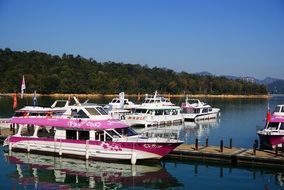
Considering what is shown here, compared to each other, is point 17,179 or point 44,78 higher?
point 44,78

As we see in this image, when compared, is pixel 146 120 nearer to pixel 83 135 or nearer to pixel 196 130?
pixel 196 130

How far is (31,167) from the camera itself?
34.3 metres

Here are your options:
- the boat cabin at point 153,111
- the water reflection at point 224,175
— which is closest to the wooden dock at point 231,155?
the water reflection at point 224,175

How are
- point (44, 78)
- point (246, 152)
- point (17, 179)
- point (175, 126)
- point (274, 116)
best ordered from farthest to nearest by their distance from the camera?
point (44, 78) → point (175, 126) → point (274, 116) → point (246, 152) → point (17, 179)

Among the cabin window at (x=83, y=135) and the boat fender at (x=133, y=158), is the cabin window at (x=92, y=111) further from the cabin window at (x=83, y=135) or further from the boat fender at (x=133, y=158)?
the boat fender at (x=133, y=158)

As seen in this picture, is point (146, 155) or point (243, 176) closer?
point (243, 176)

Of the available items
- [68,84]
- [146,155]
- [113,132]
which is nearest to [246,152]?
[146,155]

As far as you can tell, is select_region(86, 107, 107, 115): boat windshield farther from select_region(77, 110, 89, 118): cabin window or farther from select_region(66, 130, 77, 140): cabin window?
select_region(66, 130, 77, 140): cabin window

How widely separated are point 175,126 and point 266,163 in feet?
113

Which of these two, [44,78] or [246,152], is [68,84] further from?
[246,152]

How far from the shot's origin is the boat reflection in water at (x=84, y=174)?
2969cm

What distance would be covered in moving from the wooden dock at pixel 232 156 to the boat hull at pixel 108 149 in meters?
A: 2.06

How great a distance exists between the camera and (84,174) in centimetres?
3203

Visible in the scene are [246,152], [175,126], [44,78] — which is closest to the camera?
[246,152]
